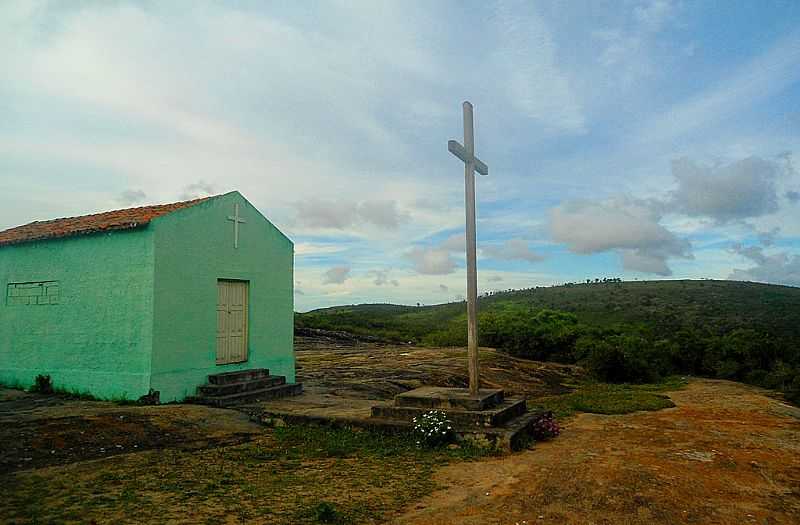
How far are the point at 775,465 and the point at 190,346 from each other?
9062 millimetres

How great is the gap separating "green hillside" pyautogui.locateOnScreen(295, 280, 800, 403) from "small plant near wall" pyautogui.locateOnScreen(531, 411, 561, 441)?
9.08 meters

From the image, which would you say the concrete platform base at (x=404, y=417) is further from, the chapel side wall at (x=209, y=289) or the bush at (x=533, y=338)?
the bush at (x=533, y=338)

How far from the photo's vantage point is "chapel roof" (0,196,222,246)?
10609 mm

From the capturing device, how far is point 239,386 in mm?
11008

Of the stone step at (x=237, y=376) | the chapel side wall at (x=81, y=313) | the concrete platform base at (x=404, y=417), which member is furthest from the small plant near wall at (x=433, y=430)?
the chapel side wall at (x=81, y=313)

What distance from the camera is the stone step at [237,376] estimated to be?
35.8ft

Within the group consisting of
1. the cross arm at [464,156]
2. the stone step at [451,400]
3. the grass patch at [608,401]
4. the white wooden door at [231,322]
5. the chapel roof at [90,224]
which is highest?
the cross arm at [464,156]

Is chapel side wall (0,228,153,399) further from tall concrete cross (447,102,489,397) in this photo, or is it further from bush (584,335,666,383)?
bush (584,335,666,383)

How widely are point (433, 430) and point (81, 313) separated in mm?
7222

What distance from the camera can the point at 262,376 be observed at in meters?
12.1

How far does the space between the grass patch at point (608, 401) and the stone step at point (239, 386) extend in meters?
5.66

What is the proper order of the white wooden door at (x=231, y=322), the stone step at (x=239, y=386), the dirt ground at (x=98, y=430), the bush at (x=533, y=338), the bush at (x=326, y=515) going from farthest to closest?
1. the bush at (x=533, y=338)
2. the white wooden door at (x=231, y=322)
3. the stone step at (x=239, y=386)
4. the dirt ground at (x=98, y=430)
5. the bush at (x=326, y=515)

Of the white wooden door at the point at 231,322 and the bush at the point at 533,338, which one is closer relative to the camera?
the white wooden door at the point at 231,322

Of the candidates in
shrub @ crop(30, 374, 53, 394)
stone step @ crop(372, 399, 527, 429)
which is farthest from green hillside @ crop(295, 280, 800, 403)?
shrub @ crop(30, 374, 53, 394)
